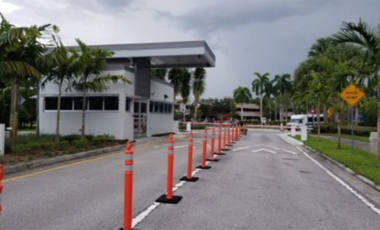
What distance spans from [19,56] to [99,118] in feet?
27.5

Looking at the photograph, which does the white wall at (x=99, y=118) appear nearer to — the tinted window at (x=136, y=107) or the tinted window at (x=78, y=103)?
the tinted window at (x=78, y=103)

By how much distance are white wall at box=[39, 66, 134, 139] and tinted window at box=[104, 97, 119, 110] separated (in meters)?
0.27

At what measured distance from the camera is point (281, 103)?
8381 centimetres

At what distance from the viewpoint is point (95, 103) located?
70.3 ft

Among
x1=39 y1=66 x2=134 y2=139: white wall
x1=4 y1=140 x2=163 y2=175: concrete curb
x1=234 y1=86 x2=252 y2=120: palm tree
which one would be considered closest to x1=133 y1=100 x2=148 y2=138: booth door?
x1=39 y1=66 x2=134 y2=139: white wall

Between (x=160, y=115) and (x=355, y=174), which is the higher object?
(x=160, y=115)

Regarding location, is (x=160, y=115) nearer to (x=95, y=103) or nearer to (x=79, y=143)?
(x=95, y=103)

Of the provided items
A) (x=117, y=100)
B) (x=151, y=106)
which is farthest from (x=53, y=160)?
(x=151, y=106)

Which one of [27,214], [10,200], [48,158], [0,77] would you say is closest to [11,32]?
[0,77]

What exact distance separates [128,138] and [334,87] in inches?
488

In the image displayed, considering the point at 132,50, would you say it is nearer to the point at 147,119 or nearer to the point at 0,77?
the point at 147,119

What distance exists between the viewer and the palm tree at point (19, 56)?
38.9 feet

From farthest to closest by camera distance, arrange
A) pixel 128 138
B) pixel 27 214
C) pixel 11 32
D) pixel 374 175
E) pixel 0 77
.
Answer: pixel 128 138
pixel 0 77
pixel 11 32
pixel 374 175
pixel 27 214

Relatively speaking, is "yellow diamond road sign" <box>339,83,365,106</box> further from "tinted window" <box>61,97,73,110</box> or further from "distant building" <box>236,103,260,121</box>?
"distant building" <box>236,103,260,121</box>
